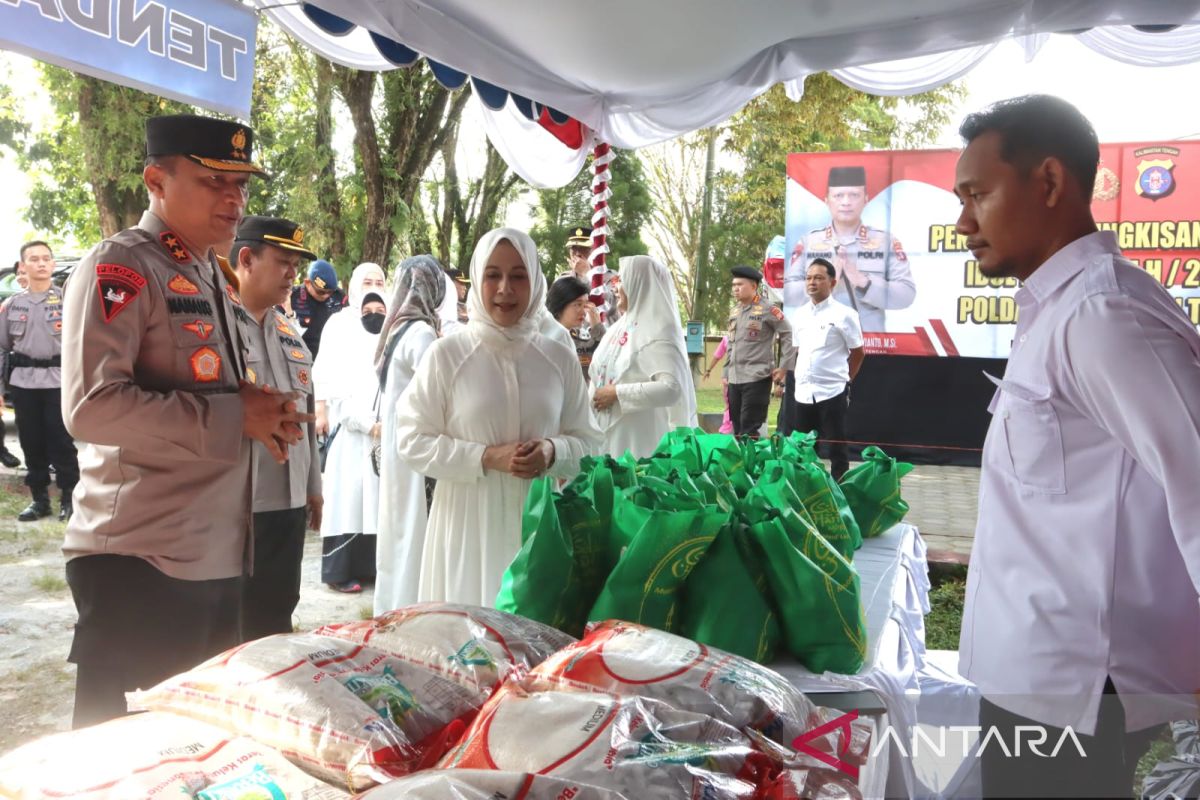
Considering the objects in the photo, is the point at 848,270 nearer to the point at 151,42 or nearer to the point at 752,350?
the point at 752,350

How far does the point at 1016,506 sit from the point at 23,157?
26.1 metres

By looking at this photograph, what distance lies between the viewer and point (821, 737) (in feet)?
3.61

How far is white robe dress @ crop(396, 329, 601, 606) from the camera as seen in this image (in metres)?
2.99

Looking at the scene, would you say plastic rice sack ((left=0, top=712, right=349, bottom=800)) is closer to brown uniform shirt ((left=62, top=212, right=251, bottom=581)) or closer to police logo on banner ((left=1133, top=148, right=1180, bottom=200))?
brown uniform shirt ((left=62, top=212, right=251, bottom=581))

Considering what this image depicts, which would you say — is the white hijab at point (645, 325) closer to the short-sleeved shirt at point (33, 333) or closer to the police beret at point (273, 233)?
the police beret at point (273, 233)

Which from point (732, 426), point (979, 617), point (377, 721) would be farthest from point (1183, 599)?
point (732, 426)

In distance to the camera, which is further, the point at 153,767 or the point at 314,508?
the point at 314,508

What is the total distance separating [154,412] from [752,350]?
25.4 ft

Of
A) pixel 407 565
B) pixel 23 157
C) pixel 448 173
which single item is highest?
pixel 23 157

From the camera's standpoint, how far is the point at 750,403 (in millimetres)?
9297

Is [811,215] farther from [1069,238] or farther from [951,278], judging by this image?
[1069,238]

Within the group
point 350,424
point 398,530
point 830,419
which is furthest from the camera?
point 830,419

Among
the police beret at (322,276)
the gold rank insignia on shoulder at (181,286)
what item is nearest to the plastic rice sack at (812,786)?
the gold rank insignia on shoulder at (181,286)

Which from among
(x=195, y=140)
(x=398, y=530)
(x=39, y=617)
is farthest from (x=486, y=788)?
(x=39, y=617)
